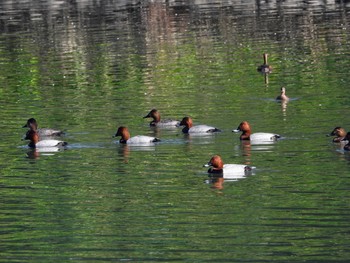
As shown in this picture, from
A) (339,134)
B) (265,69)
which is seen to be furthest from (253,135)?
(265,69)

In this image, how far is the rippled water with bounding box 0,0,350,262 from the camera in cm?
2803

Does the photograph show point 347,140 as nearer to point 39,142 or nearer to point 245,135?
point 245,135

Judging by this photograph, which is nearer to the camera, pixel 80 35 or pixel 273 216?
pixel 273 216

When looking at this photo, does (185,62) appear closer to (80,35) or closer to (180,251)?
(80,35)

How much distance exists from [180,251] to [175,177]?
28.5 ft

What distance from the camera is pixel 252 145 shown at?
4078 cm

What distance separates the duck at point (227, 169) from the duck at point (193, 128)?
6.72 meters

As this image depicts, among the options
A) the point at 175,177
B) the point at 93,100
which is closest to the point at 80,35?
the point at 93,100

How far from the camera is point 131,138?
42094mm

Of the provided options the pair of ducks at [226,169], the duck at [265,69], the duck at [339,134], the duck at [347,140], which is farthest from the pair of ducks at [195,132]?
the duck at [265,69]

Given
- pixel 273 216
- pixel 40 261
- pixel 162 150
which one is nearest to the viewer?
pixel 40 261

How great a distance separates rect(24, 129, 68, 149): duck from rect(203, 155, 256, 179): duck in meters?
7.44

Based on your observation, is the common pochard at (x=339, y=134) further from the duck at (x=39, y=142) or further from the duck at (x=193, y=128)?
the duck at (x=39, y=142)

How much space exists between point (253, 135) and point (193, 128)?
2676 mm
